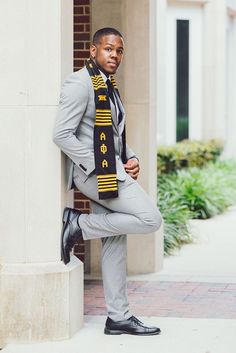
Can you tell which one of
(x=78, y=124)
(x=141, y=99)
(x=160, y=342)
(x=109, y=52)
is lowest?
(x=160, y=342)

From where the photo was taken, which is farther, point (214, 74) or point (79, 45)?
point (214, 74)

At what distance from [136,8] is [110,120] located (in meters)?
3.14

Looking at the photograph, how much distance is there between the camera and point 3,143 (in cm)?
687

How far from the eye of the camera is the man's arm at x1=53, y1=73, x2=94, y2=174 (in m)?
6.68

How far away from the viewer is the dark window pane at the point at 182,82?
70.1 feet

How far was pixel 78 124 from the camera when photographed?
22.2 ft

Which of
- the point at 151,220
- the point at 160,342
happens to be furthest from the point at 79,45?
the point at 160,342

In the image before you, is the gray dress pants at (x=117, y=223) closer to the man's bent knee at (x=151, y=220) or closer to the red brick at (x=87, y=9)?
the man's bent knee at (x=151, y=220)

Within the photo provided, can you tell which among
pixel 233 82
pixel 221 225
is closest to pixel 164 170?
pixel 221 225

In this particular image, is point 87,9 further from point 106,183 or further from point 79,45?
point 106,183

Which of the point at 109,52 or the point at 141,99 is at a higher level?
the point at 109,52

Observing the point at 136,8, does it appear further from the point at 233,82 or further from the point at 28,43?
the point at 233,82

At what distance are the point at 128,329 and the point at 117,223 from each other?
0.81 metres

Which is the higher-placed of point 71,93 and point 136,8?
point 136,8
